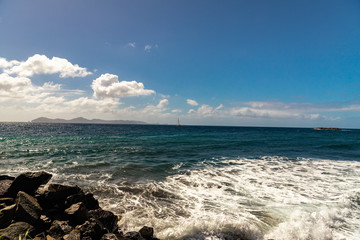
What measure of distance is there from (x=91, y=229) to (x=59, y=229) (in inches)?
45.4

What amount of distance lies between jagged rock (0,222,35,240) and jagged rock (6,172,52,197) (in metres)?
3.25

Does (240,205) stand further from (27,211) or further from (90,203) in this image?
(27,211)

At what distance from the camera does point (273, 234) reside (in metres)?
7.40

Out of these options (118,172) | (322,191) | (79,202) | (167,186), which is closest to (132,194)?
(167,186)

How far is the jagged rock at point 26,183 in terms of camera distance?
27.2ft

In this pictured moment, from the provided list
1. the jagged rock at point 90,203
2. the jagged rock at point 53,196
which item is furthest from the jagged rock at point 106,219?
the jagged rock at point 53,196

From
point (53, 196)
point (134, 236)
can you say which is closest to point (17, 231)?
point (53, 196)

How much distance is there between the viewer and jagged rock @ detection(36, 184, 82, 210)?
25.1 ft

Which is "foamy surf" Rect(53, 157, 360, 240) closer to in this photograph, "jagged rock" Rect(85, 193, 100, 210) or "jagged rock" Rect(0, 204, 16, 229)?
"jagged rock" Rect(85, 193, 100, 210)

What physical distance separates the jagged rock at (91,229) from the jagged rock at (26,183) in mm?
4683

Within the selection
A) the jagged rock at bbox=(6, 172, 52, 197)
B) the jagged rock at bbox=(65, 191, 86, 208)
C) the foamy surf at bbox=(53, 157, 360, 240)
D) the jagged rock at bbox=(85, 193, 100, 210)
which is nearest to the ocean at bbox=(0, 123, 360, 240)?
the foamy surf at bbox=(53, 157, 360, 240)

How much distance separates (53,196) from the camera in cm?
777

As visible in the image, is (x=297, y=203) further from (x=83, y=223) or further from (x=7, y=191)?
(x=7, y=191)

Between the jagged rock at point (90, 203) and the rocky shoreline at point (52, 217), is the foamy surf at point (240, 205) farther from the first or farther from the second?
the rocky shoreline at point (52, 217)
